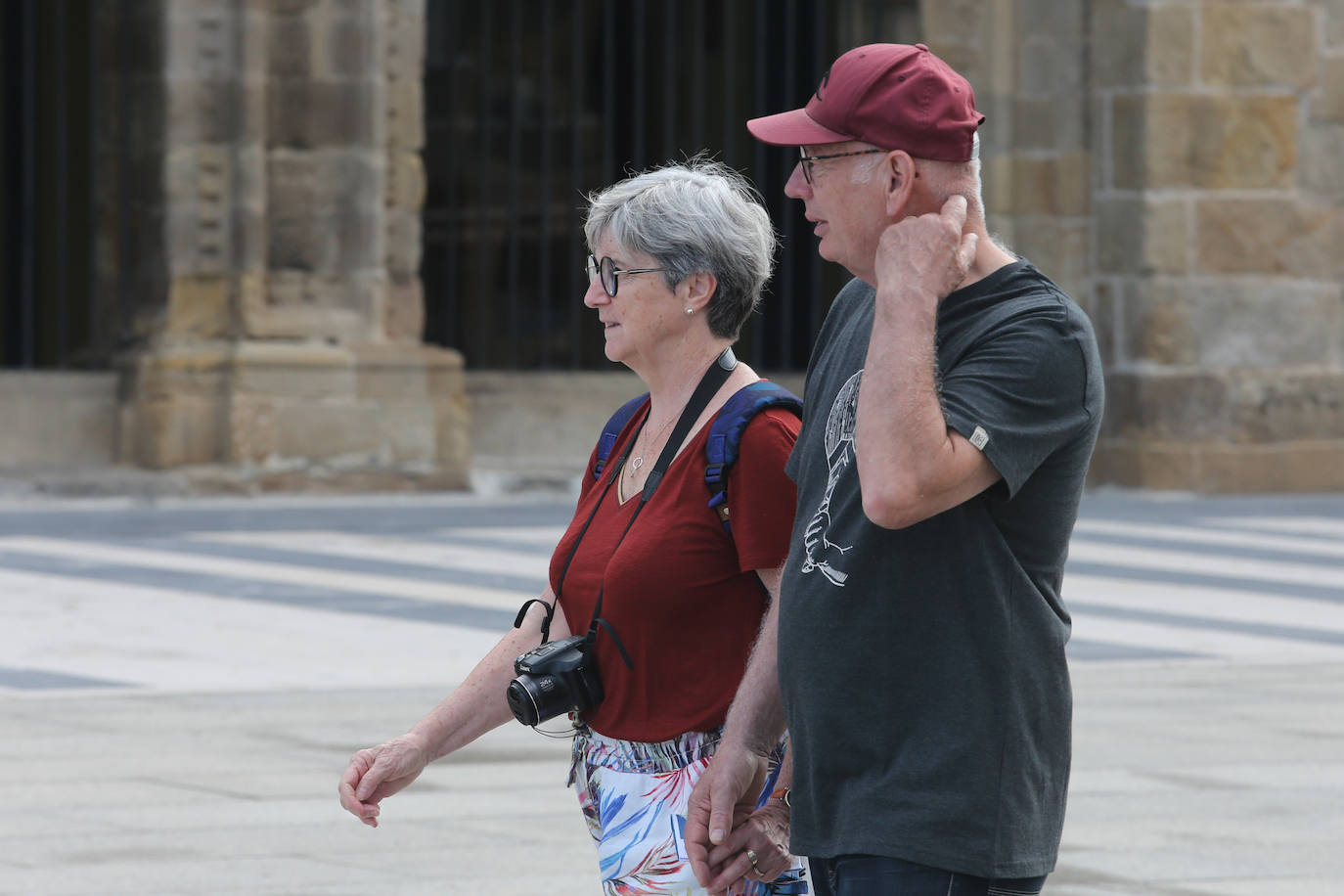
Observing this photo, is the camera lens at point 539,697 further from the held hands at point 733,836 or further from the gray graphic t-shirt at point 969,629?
the gray graphic t-shirt at point 969,629

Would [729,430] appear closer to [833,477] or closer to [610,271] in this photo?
[610,271]

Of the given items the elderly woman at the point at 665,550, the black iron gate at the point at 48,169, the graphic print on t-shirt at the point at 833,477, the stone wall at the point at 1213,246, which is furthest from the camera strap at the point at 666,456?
the black iron gate at the point at 48,169

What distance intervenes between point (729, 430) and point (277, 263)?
10.2m

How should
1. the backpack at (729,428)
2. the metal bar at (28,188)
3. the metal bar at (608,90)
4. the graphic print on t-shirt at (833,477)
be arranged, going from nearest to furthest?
the graphic print on t-shirt at (833,477), the backpack at (729,428), the metal bar at (28,188), the metal bar at (608,90)

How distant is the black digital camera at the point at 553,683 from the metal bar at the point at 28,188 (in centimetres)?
1027

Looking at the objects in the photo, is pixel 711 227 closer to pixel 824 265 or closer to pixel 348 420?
pixel 348 420

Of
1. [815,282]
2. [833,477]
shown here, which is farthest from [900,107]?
[815,282]

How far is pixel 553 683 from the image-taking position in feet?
9.69

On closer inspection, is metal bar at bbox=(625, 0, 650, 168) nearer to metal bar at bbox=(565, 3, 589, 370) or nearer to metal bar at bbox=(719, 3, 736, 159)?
metal bar at bbox=(565, 3, 589, 370)

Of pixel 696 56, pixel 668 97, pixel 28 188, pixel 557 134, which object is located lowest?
pixel 28 188

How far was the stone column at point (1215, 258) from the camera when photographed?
44.9ft

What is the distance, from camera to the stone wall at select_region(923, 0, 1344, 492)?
13703mm

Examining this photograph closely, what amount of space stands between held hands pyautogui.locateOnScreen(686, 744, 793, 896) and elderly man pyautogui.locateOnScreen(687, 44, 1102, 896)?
0.65ft

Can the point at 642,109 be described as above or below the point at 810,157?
above
